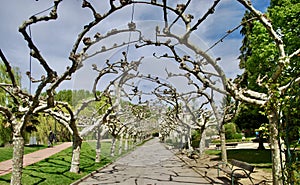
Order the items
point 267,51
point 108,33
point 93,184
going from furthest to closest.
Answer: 1. point 267,51
2. point 93,184
3. point 108,33

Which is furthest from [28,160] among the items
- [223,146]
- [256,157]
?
[256,157]

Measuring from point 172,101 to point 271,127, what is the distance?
17.1m

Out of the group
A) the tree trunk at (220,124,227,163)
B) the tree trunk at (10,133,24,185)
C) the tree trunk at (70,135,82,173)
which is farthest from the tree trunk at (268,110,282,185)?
the tree trunk at (70,135,82,173)

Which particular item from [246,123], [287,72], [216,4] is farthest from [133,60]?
[246,123]

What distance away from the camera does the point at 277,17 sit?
15.0m

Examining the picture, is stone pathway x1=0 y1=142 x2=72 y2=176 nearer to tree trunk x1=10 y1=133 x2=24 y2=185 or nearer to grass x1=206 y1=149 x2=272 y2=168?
tree trunk x1=10 y1=133 x2=24 y2=185

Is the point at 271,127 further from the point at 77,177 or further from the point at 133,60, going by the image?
the point at 133,60

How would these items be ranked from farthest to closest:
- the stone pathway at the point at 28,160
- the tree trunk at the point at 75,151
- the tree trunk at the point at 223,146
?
the stone pathway at the point at 28,160 → the tree trunk at the point at 223,146 → the tree trunk at the point at 75,151

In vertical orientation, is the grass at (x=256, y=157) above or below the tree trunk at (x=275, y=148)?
below

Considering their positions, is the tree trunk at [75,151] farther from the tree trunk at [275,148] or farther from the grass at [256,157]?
the grass at [256,157]

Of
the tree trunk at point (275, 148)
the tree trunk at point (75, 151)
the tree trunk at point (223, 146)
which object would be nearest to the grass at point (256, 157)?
the tree trunk at point (223, 146)

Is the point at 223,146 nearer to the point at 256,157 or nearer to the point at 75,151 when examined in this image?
the point at 256,157

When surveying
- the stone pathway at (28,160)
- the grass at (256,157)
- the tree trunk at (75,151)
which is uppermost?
the tree trunk at (75,151)

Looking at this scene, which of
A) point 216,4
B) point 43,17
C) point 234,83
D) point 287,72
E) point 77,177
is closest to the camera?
point 43,17
